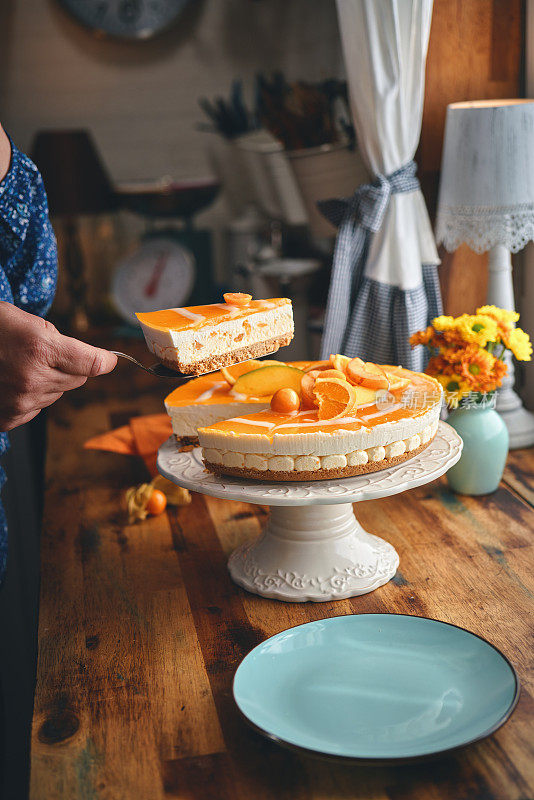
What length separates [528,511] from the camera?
1.42 m

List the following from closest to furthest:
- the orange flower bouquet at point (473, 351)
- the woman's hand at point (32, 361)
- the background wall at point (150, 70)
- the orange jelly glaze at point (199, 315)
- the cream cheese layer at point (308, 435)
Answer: the woman's hand at point (32, 361) → the cream cheese layer at point (308, 435) → the orange jelly glaze at point (199, 315) → the orange flower bouquet at point (473, 351) → the background wall at point (150, 70)

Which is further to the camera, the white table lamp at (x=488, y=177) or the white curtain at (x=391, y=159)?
the white curtain at (x=391, y=159)

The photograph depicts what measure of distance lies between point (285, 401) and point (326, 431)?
0.09 metres

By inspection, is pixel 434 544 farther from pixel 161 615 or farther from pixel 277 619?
pixel 161 615

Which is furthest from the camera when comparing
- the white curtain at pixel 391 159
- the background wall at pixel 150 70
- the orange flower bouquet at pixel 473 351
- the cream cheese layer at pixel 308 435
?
the background wall at pixel 150 70

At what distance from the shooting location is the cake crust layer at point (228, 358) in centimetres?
114

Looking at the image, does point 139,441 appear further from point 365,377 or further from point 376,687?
point 376,687

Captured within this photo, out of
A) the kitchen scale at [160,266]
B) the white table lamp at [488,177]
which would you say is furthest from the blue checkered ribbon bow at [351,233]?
the kitchen scale at [160,266]

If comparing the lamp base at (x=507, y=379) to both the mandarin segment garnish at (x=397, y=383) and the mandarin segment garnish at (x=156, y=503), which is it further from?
the mandarin segment garnish at (x=156, y=503)

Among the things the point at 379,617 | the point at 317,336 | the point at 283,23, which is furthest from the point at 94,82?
the point at 379,617

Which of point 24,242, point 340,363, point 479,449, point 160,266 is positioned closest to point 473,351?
point 479,449

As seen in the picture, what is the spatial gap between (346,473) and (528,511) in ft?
1.67

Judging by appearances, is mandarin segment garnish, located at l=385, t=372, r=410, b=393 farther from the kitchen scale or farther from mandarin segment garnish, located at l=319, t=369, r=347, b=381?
the kitchen scale

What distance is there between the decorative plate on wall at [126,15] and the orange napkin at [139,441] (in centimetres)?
171
